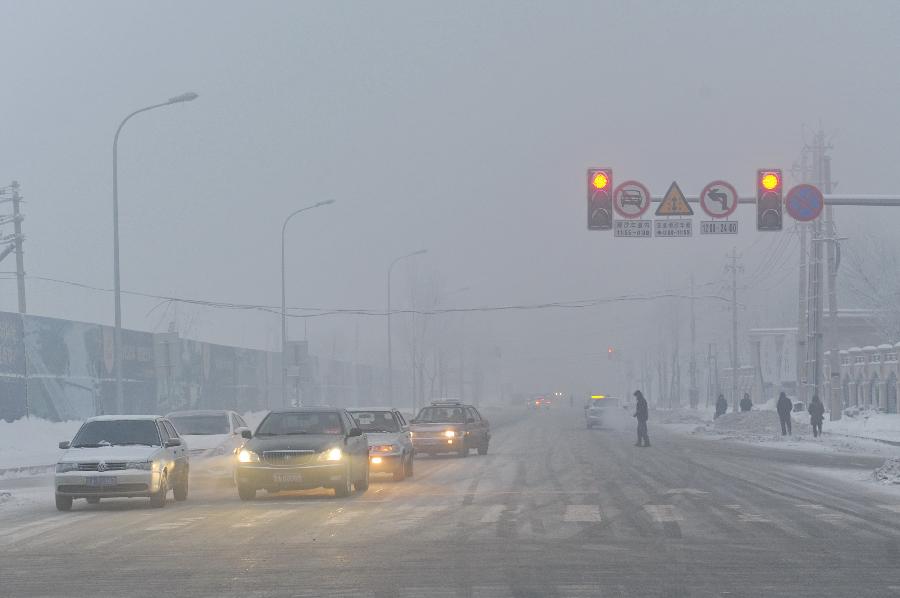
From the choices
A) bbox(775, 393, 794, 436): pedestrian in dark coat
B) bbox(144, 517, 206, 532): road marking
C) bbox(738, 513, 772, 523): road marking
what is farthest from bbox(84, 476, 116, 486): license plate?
bbox(775, 393, 794, 436): pedestrian in dark coat

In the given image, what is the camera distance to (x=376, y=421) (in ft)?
95.5

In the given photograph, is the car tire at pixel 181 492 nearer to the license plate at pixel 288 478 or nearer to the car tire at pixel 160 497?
the car tire at pixel 160 497

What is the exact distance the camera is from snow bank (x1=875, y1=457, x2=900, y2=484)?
26750mm

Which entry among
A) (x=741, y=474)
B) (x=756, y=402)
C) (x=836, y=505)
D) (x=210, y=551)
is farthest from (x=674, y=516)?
(x=756, y=402)

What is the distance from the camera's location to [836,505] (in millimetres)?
21094

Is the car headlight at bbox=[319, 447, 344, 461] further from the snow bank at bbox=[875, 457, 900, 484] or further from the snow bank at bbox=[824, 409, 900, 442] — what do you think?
the snow bank at bbox=[824, 409, 900, 442]

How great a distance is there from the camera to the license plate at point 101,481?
2100 centimetres

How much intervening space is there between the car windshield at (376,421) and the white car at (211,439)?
3.38 m

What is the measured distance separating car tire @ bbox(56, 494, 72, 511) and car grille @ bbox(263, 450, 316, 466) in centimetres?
324

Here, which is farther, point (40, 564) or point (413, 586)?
point (40, 564)

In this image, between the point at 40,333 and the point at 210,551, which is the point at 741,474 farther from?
the point at 40,333

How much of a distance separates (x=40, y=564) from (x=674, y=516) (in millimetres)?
9042

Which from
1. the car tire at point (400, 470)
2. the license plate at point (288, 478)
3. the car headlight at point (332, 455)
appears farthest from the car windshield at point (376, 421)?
the license plate at point (288, 478)

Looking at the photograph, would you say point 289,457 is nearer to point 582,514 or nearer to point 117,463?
point 117,463
